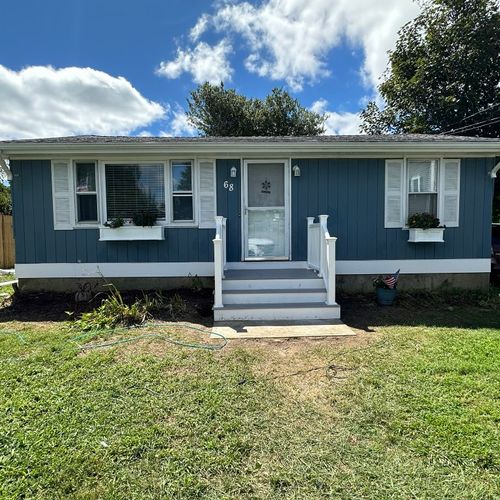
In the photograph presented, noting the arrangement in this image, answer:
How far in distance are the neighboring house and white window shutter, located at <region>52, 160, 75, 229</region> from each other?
0.06 feet

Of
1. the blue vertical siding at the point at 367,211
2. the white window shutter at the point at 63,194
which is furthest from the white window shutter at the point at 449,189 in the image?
the white window shutter at the point at 63,194

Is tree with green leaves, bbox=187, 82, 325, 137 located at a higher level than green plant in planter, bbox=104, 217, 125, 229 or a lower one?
higher

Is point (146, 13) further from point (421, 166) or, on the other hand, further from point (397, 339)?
point (397, 339)

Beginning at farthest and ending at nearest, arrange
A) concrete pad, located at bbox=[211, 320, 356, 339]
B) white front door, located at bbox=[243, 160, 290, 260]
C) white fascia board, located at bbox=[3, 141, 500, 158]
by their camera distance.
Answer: white front door, located at bbox=[243, 160, 290, 260] → white fascia board, located at bbox=[3, 141, 500, 158] → concrete pad, located at bbox=[211, 320, 356, 339]

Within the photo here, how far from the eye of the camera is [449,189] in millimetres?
6211

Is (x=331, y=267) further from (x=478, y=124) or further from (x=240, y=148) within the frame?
(x=478, y=124)

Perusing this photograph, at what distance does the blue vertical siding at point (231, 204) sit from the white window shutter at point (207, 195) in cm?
11

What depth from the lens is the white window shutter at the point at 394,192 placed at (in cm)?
620

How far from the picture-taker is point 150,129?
22609 mm

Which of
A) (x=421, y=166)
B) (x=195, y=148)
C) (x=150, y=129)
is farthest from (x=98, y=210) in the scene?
(x=150, y=129)

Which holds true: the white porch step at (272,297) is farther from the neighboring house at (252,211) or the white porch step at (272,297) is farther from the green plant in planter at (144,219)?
the green plant in planter at (144,219)

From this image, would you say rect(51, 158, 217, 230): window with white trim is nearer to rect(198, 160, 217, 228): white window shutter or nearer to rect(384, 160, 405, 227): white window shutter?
rect(198, 160, 217, 228): white window shutter

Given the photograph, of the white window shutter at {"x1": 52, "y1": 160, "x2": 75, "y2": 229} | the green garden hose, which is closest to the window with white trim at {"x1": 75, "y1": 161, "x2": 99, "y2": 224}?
the white window shutter at {"x1": 52, "y1": 160, "x2": 75, "y2": 229}

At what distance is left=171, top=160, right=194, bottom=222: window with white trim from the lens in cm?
614
